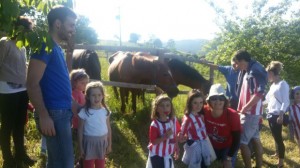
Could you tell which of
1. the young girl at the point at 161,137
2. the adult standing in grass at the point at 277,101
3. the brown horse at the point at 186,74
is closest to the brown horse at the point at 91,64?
the brown horse at the point at 186,74

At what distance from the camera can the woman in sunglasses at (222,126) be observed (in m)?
3.69

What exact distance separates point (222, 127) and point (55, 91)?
82.2 inches

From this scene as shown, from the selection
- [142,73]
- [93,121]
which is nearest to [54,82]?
[93,121]

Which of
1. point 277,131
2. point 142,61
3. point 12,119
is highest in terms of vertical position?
point 142,61

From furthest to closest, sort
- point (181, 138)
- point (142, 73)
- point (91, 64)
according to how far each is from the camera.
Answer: point (142, 73) → point (91, 64) → point (181, 138)

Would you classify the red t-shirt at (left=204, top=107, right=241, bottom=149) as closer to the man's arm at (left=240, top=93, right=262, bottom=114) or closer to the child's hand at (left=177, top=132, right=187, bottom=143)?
the child's hand at (left=177, top=132, right=187, bottom=143)

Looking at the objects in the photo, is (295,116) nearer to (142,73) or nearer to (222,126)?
(222,126)

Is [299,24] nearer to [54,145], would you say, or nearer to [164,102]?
[164,102]

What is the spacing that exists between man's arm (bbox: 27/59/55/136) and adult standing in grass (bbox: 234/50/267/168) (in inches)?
108

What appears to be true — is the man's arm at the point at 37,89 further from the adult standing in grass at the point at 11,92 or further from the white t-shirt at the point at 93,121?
the adult standing in grass at the point at 11,92

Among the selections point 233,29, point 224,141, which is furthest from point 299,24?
point 224,141

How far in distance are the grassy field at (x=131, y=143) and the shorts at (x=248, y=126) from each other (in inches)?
32.5

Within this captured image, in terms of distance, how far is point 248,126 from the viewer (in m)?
4.32

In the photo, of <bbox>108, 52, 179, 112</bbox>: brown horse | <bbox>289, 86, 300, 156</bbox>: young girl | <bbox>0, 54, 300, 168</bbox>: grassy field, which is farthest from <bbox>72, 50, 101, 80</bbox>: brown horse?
<bbox>289, 86, 300, 156</bbox>: young girl
